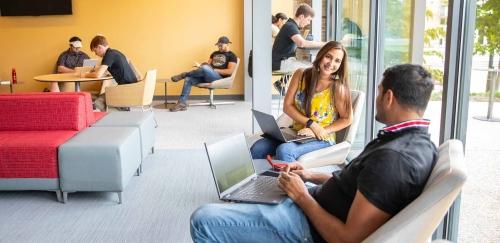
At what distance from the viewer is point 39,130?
3.78 metres

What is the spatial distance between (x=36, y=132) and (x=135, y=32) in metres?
4.96

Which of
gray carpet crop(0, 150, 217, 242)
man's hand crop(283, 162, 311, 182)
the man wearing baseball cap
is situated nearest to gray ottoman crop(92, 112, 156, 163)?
gray carpet crop(0, 150, 217, 242)

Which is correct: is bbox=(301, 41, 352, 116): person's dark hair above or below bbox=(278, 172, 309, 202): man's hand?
above

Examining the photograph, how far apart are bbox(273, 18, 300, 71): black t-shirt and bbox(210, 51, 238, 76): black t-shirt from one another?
2457mm

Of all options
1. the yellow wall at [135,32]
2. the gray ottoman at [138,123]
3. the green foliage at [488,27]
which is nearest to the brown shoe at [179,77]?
the yellow wall at [135,32]

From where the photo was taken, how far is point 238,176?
87.4 inches

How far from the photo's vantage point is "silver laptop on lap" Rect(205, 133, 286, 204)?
2010 millimetres

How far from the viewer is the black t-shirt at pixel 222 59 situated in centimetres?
788

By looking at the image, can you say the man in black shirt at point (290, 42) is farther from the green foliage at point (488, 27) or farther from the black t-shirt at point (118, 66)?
the green foliage at point (488, 27)

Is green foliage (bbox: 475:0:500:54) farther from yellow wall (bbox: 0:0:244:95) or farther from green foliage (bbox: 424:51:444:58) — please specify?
yellow wall (bbox: 0:0:244:95)

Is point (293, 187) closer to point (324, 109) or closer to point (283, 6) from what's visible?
point (324, 109)

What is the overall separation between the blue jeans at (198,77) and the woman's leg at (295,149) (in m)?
4.65

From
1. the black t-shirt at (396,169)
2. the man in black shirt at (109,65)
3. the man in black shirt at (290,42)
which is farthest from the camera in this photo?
the man in black shirt at (109,65)

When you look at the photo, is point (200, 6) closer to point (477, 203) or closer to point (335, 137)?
point (335, 137)
